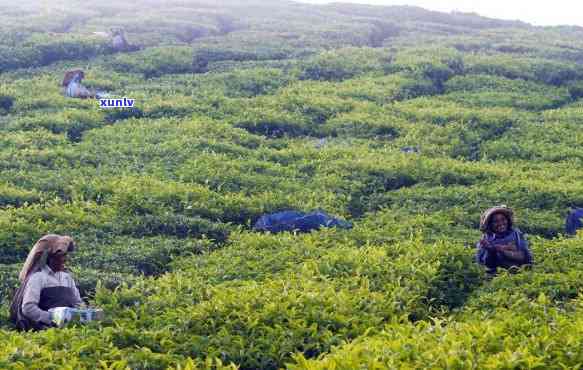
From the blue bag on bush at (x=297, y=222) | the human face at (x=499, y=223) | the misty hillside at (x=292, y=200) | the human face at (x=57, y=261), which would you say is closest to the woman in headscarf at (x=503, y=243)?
the human face at (x=499, y=223)

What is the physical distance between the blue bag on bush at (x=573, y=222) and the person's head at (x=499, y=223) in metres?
3.65

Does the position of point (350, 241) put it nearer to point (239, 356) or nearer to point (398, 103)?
point (239, 356)

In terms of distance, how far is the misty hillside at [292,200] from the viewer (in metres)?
10.0

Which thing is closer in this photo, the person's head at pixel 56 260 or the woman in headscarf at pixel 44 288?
the woman in headscarf at pixel 44 288

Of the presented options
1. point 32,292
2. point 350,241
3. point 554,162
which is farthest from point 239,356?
point 554,162

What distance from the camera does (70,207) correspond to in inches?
636

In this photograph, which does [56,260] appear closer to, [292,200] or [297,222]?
[297,222]

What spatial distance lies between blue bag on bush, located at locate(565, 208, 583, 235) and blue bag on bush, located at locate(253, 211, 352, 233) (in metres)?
4.63

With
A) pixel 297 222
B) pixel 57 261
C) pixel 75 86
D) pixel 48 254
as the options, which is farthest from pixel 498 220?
pixel 75 86

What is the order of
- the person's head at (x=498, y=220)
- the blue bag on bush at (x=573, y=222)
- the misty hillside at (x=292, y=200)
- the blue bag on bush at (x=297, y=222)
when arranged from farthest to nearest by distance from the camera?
the blue bag on bush at (x=573, y=222), the blue bag on bush at (x=297, y=222), the person's head at (x=498, y=220), the misty hillside at (x=292, y=200)

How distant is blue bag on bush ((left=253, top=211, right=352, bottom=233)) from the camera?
15.9 m

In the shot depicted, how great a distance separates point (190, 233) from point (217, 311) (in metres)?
5.06

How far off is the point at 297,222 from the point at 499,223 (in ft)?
14.8

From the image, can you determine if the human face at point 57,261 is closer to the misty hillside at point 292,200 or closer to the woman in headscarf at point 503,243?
the misty hillside at point 292,200
